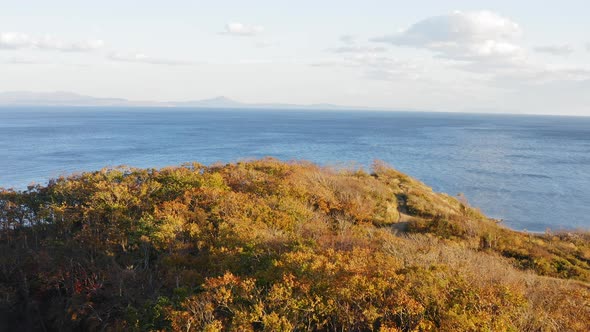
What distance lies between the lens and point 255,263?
1436 centimetres

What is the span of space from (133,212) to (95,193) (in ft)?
8.16

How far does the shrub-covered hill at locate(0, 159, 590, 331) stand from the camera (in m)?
11.2

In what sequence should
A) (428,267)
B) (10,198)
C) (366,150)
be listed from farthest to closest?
(366,150) → (10,198) → (428,267)

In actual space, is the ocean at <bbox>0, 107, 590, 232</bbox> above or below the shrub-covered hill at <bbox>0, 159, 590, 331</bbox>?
below

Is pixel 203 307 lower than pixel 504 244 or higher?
higher

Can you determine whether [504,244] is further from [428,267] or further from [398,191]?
[428,267]

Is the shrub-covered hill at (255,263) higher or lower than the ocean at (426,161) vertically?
higher

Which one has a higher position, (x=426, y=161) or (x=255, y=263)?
(x=255, y=263)

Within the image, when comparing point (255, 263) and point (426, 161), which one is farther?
point (426, 161)

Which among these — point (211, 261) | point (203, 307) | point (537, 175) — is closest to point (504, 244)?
point (211, 261)

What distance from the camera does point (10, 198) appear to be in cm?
2314

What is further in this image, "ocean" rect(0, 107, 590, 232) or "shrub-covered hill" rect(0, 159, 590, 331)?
"ocean" rect(0, 107, 590, 232)

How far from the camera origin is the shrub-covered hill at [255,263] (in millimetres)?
11188

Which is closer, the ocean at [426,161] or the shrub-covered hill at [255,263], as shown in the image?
the shrub-covered hill at [255,263]
